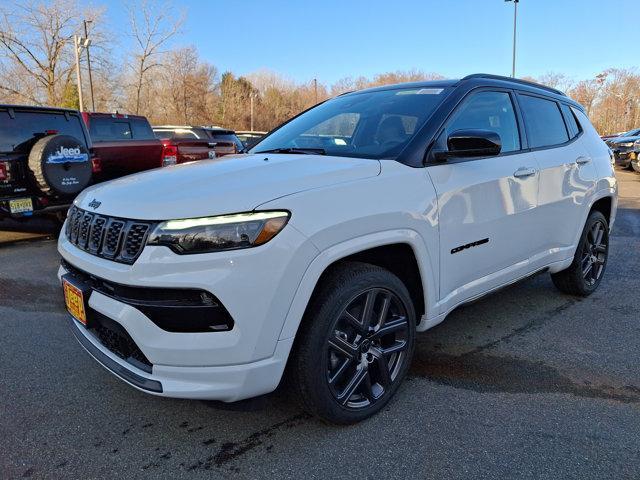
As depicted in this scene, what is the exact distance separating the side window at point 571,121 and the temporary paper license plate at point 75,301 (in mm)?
3831

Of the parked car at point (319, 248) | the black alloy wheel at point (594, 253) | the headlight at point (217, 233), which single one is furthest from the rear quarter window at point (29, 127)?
the black alloy wheel at point (594, 253)

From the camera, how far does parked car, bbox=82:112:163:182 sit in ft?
24.3

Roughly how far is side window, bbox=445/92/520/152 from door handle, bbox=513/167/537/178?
6.4 inches

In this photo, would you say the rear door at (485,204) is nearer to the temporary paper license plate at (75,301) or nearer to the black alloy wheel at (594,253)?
the black alloy wheel at (594,253)

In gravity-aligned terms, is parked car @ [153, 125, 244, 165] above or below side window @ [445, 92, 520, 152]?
below

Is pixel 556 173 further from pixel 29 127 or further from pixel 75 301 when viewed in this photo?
pixel 29 127

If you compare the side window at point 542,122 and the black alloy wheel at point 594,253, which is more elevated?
the side window at point 542,122

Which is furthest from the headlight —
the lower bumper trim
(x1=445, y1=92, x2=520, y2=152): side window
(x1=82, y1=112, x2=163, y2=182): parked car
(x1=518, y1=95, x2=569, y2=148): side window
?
(x1=82, y1=112, x2=163, y2=182): parked car

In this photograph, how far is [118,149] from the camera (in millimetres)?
7625

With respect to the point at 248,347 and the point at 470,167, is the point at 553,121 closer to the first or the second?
the point at 470,167

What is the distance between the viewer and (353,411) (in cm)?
246

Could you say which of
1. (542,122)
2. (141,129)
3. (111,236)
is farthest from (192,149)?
(111,236)

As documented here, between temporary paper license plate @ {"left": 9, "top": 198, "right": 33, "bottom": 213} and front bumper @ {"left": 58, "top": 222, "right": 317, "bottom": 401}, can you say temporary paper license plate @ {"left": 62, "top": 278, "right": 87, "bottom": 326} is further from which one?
temporary paper license plate @ {"left": 9, "top": 198, "right": 33, "bottom": 213}

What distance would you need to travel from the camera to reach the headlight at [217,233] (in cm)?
200
